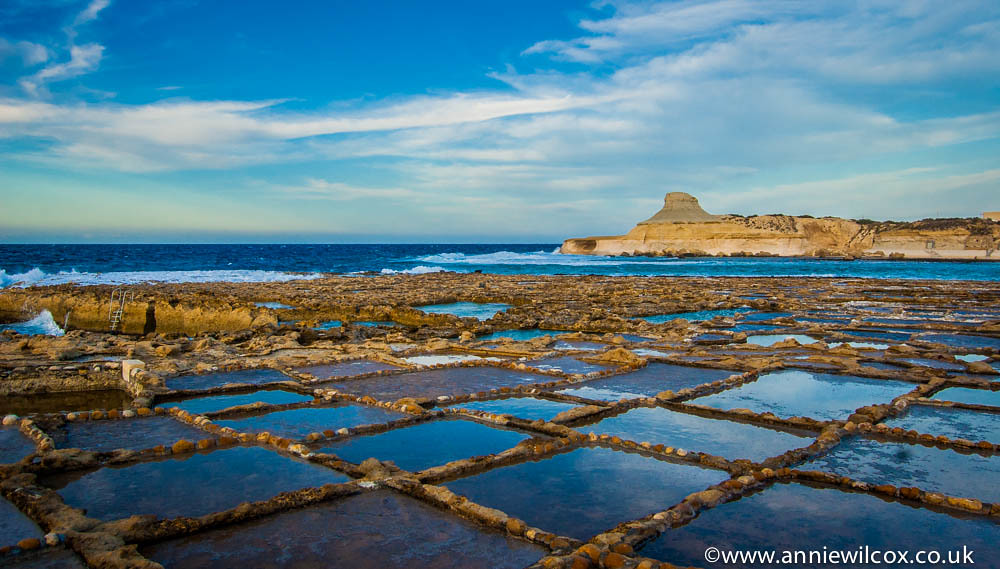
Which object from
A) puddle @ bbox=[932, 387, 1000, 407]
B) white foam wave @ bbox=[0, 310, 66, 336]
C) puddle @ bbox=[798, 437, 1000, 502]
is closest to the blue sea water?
white foam wave @ bbox=[0, 310, 66, 336]

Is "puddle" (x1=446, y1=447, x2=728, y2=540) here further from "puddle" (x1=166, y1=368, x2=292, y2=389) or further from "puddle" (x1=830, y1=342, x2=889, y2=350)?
"puddle" (x1=830, y1=342, x2=889, y2=350)

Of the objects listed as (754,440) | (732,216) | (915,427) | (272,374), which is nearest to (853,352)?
(915,427)

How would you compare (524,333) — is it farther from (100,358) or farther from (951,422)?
(951,422)

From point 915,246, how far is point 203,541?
92643 millimetres

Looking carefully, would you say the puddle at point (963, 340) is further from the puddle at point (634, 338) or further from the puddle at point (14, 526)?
the puddle at point (14, 526)

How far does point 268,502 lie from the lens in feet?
13.6

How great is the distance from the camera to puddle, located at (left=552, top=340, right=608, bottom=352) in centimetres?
1181

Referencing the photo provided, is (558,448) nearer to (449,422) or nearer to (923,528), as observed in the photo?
(449,422)

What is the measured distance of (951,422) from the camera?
650cm

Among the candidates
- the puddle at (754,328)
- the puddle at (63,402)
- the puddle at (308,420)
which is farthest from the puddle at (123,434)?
the puddle at (754,328)

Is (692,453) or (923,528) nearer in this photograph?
(923,528)

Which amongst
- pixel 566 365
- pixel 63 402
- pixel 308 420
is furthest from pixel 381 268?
pixel 308 420

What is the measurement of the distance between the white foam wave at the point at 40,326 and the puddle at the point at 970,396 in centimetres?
1989

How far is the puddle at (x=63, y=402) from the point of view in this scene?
24.8 ft
